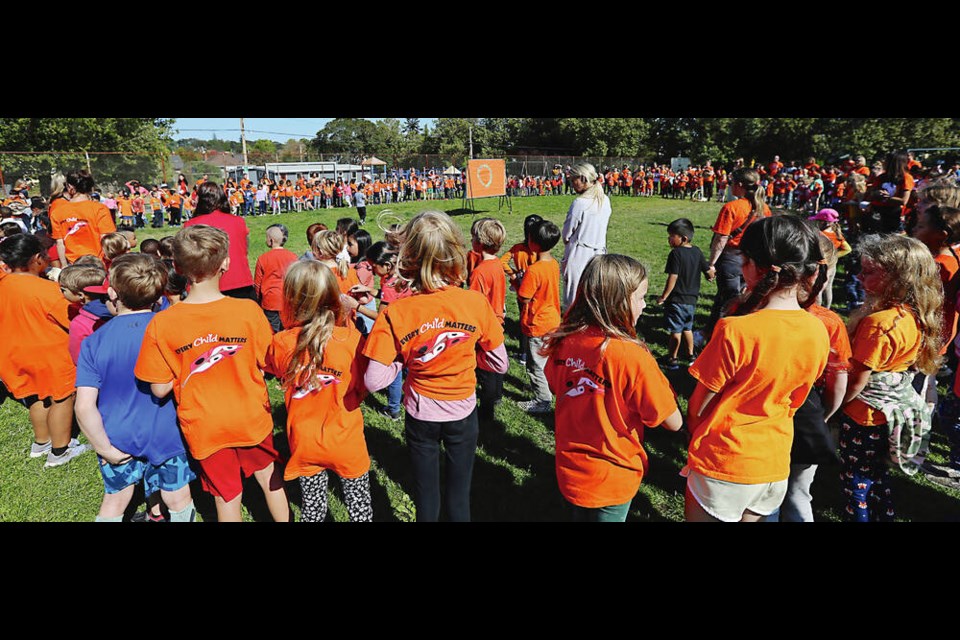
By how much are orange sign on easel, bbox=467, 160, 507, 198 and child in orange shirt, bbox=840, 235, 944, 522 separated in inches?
847

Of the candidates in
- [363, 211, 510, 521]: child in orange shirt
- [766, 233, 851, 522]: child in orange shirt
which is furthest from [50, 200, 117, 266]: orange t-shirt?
[766, 233, 851, 522]: child in orange shirt

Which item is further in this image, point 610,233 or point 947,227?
point 610,233

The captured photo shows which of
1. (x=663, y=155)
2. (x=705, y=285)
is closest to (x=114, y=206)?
(x=705, y=285)

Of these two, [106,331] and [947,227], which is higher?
[947,227]

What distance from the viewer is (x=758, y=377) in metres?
2.28

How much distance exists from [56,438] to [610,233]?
14.0m

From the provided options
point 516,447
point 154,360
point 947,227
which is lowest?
point 516,447

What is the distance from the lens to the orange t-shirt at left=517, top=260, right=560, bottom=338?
15.3 ft

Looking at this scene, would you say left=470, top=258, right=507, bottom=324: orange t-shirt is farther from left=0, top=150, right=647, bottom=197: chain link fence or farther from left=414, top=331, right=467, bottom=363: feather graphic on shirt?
left=0, top=150, right=647, bottom=197: chain link fence

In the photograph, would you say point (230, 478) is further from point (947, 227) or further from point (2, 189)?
point (2, 189)

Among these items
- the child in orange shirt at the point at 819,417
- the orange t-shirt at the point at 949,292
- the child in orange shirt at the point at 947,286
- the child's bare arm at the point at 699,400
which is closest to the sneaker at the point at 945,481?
the child in orange shirt at the point at 947,286

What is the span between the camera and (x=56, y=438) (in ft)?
14.0

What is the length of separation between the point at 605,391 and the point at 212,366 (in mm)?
1980
